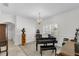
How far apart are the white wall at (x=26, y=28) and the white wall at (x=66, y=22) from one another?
0.25 m

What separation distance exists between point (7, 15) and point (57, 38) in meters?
0.93

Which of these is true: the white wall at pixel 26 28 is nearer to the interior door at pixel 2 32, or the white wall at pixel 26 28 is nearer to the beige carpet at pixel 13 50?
the beige carpet at pixel 13 50

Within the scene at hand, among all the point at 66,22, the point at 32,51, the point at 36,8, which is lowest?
the point at 32,51

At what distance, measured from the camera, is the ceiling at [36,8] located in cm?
201

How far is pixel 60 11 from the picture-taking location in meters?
2.07

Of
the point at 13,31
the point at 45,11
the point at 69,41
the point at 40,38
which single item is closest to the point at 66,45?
the point at 69,41

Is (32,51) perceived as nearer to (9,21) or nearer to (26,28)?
(26,28)

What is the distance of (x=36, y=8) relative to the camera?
207cm

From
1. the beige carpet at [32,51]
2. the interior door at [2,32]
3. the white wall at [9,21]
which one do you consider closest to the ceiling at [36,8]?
the white wall at [9,21]

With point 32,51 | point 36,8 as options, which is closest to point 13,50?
point 32,51

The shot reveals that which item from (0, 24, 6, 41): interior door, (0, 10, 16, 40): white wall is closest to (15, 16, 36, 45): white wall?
(0, 10, 16, 40): white wall

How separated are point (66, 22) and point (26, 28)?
69 cm

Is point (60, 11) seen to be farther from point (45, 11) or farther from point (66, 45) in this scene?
Result: point (66, 45)

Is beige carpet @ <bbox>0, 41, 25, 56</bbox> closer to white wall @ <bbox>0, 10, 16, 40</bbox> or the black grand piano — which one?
white wall @ <bbox>0, 10, 16, 40</bbox>
